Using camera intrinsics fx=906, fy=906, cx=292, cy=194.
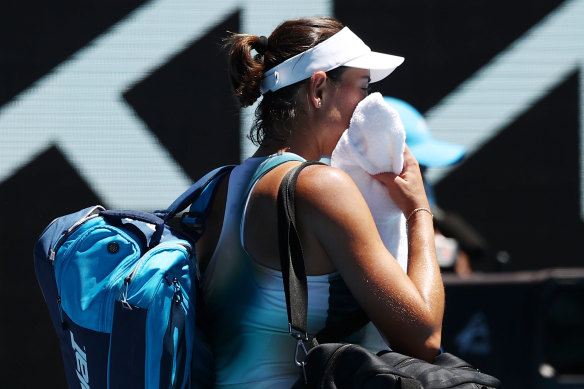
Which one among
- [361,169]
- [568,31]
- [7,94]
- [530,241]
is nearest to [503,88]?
[568,31]

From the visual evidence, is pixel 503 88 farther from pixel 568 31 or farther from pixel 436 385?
pixel 436 385

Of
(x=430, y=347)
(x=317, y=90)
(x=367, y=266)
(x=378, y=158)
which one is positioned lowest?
(x=430, y=347)

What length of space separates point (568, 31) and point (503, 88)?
454 millimetres

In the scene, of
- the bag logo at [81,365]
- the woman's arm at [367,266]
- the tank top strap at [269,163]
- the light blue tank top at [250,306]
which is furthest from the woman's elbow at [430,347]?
the bag logo at [81,365]

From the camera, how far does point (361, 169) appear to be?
5.89 feet

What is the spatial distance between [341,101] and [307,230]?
34 cm

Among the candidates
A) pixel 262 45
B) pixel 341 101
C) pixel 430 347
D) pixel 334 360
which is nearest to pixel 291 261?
pixel 334 360

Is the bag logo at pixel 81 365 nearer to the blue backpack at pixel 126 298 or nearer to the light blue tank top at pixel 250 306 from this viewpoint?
the blue backpack at pixel 126 298

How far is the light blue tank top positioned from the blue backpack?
0.04 m

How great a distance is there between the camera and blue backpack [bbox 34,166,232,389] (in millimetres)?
1622

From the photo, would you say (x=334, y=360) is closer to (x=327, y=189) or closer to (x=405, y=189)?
(x=327, y=189)

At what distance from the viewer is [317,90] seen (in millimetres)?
1830

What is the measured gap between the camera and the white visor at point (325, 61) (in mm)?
1812

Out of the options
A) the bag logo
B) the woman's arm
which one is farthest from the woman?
the bag logo
